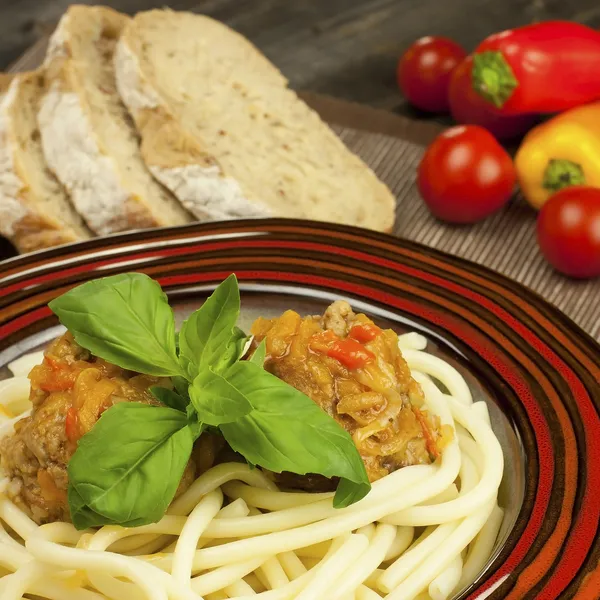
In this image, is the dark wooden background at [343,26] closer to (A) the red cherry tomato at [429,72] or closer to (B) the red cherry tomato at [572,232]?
A: (A) the red cherry tomato at [429,72]

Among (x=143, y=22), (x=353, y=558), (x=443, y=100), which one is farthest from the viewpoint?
(x=443, y=100)

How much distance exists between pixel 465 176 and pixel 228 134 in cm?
173

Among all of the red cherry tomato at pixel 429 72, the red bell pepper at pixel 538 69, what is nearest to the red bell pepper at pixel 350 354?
the red bell pepper at pixel 538 69

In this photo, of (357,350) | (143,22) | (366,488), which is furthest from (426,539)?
(143,22)

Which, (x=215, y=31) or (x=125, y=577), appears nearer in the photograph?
(x=125, y=577)

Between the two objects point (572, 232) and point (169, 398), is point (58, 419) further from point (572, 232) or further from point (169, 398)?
point (572, 232)

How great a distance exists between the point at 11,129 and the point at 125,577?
12.3 feet

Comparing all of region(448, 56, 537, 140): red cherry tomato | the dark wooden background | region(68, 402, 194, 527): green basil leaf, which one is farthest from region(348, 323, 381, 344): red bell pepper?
the dark wooden background

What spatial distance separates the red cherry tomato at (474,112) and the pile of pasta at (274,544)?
4127 millimetres

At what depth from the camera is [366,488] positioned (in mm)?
2986

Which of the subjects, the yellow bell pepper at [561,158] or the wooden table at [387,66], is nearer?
the wooden table at [387,66]

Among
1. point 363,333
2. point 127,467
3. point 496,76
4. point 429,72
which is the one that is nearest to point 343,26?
point 429,72

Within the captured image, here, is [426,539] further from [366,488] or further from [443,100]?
[443,100]

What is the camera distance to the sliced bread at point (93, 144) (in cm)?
571
